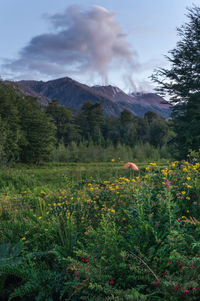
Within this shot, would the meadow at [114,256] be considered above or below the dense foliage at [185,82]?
below

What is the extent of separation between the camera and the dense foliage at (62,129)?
15.4m

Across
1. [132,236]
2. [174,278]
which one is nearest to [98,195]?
[132,236]

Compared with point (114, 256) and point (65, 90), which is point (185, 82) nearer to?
point (114, 256)

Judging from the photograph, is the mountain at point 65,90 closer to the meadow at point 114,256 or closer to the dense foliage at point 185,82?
the dense foliage at point 185,82

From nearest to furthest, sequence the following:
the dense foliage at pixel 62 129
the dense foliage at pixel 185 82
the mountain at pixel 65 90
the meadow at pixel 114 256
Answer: the meadow at pixel 114 256
the dense foliage at pixel 185 82
the dense foliage at pixel 62 129
the mountain at pixel 65 90

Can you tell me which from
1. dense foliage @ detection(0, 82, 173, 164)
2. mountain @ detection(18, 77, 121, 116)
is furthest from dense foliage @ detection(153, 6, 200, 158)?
mountain @ detection(18, 77, 121, 116)

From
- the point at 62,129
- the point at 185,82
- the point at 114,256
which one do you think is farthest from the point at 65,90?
the point at 114,256

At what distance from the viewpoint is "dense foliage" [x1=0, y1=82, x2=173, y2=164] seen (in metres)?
15.4

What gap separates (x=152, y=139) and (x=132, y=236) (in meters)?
25.9

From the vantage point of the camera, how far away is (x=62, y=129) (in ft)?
85.9

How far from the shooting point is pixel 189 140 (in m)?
9.57

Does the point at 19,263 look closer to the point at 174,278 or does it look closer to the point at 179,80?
the point at 174,278

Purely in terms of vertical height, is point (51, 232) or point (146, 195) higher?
point (146, 195)

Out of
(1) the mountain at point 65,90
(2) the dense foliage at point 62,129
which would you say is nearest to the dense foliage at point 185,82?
(2) the dense foliage at point 62,129
